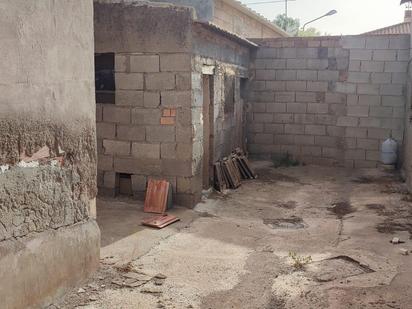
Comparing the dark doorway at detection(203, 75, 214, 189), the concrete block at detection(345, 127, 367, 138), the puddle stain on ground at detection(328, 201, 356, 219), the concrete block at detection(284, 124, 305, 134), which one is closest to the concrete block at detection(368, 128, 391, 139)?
the concrete block at detection(345, 127, 367, 138)

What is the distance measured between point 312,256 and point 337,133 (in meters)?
6.47

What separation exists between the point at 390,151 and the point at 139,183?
20.4ft

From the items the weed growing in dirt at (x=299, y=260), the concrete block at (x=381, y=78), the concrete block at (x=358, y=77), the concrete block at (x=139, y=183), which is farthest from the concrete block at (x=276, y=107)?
the weed growing in dirt at (x=299, y=260)

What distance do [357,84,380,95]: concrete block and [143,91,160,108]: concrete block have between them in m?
5.81

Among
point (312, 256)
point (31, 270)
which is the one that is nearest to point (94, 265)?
point (31, 270)

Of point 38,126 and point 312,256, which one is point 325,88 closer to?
point 312,256

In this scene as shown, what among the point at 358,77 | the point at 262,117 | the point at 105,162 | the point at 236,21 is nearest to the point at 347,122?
the point at 358,77

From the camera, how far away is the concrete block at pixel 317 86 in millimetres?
11359

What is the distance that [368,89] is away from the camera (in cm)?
1104

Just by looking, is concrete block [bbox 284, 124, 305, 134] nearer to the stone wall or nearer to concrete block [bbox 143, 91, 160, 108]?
the stone wall

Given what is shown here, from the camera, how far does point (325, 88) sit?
1136cm

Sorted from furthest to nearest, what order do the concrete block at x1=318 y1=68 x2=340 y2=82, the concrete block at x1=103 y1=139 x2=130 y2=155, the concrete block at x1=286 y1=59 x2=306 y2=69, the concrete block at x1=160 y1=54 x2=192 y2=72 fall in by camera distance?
the concrete block at x1=286 y1=59 x2=306 y2=69, the concrete block at x1=318 y1=68 x2=340 y2=82, the concrete block at x1=103 y1=139 x2=130 y2=155, the concrete block at x1=160 y1=54 x2=192 y2=72

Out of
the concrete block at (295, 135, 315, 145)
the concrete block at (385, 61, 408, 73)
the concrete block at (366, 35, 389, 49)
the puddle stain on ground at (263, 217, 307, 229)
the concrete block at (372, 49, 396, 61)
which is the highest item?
the concrete block at (366, 35, 389, 49)

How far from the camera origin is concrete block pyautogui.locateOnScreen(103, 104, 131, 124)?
24.8ft
